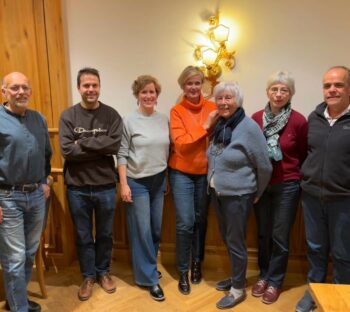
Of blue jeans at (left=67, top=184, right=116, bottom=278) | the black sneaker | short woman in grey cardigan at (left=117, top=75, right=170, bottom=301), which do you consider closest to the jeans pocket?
blue jeans at (left=67, top=184, right=116, bottom=278)

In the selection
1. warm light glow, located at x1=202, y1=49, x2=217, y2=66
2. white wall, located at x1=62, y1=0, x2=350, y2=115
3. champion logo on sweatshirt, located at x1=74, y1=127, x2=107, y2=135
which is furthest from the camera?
warm light glow, located at x1=202, y1=49, x2=217, y2=66

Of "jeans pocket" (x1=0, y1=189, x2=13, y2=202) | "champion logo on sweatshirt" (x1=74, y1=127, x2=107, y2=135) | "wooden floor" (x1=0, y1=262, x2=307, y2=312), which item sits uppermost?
"champion logo on sweatshirt" (x1=74, y1=127, x2=107, y2=135)

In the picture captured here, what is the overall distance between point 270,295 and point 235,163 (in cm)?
96

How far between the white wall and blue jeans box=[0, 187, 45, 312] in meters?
1.15

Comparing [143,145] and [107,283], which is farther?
[107,283]

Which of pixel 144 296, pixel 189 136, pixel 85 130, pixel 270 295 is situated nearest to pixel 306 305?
pixel 270 295

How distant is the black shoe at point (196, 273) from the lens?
2.58 metres

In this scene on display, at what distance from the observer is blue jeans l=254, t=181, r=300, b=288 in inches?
86.7

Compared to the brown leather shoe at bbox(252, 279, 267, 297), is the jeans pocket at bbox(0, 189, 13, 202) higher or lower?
higher

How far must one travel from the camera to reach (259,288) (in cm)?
242

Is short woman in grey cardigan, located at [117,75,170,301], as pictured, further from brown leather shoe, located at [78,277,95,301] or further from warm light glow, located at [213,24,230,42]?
warm light glow, located at [213,24,230,42]

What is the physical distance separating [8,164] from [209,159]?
1129 millimetres

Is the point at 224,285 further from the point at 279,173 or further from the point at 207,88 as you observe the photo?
the point at 207,88

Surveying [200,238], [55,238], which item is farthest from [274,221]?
[55,238]
